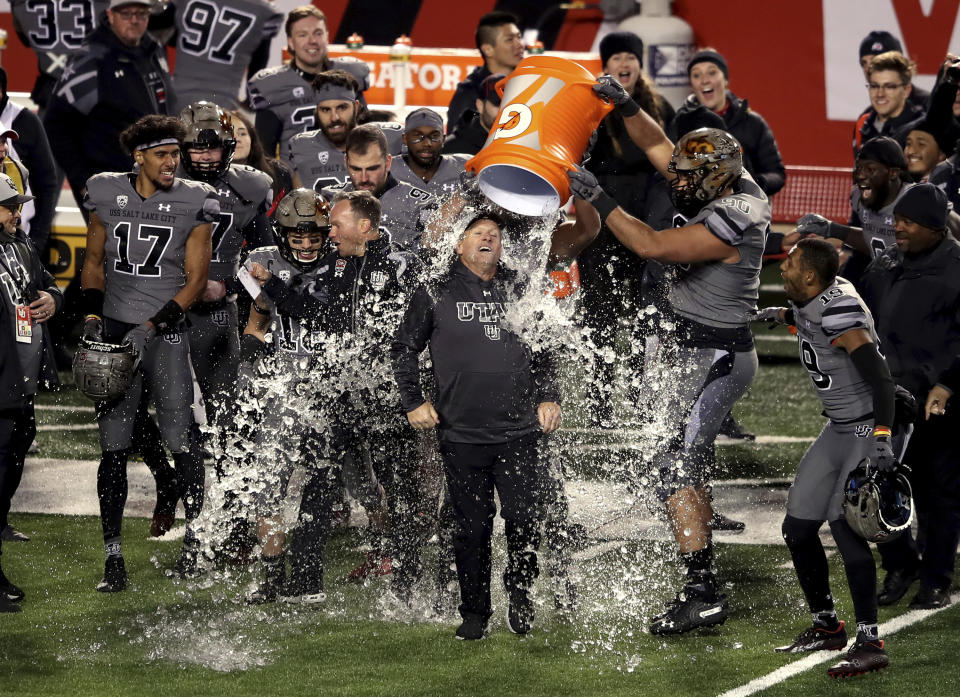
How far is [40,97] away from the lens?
11453mm

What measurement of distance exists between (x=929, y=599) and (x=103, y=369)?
3.81 meters

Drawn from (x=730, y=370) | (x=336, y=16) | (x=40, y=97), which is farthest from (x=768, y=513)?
(x=336, y=16)

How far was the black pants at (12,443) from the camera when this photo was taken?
6828 millimetres

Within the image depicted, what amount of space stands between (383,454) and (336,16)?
1019cm

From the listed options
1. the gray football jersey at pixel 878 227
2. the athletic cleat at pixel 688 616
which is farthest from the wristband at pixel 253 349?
the gray football jersey at pixel 878 227

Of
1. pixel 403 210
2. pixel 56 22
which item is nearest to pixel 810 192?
pixel 56 22

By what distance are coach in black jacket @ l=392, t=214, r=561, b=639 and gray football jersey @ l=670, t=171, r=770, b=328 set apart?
0.71 meters

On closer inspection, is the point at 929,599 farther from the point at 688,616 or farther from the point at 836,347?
the point at 836,347

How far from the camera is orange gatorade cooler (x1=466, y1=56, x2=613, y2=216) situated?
5.80 m

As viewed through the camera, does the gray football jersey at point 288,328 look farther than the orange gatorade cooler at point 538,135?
Yes

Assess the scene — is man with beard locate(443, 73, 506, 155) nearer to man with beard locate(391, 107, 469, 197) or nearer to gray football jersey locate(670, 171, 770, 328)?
man with beard locate(391, 107, 469, 197)

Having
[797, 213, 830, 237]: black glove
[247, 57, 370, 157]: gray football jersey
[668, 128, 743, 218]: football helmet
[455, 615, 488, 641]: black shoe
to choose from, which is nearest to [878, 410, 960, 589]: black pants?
[797, 213, 830, 237]: black glove

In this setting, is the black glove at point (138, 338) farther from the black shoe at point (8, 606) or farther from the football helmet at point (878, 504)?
the football helmet at point (878, 504)

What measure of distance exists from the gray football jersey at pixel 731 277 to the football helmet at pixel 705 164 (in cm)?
7
